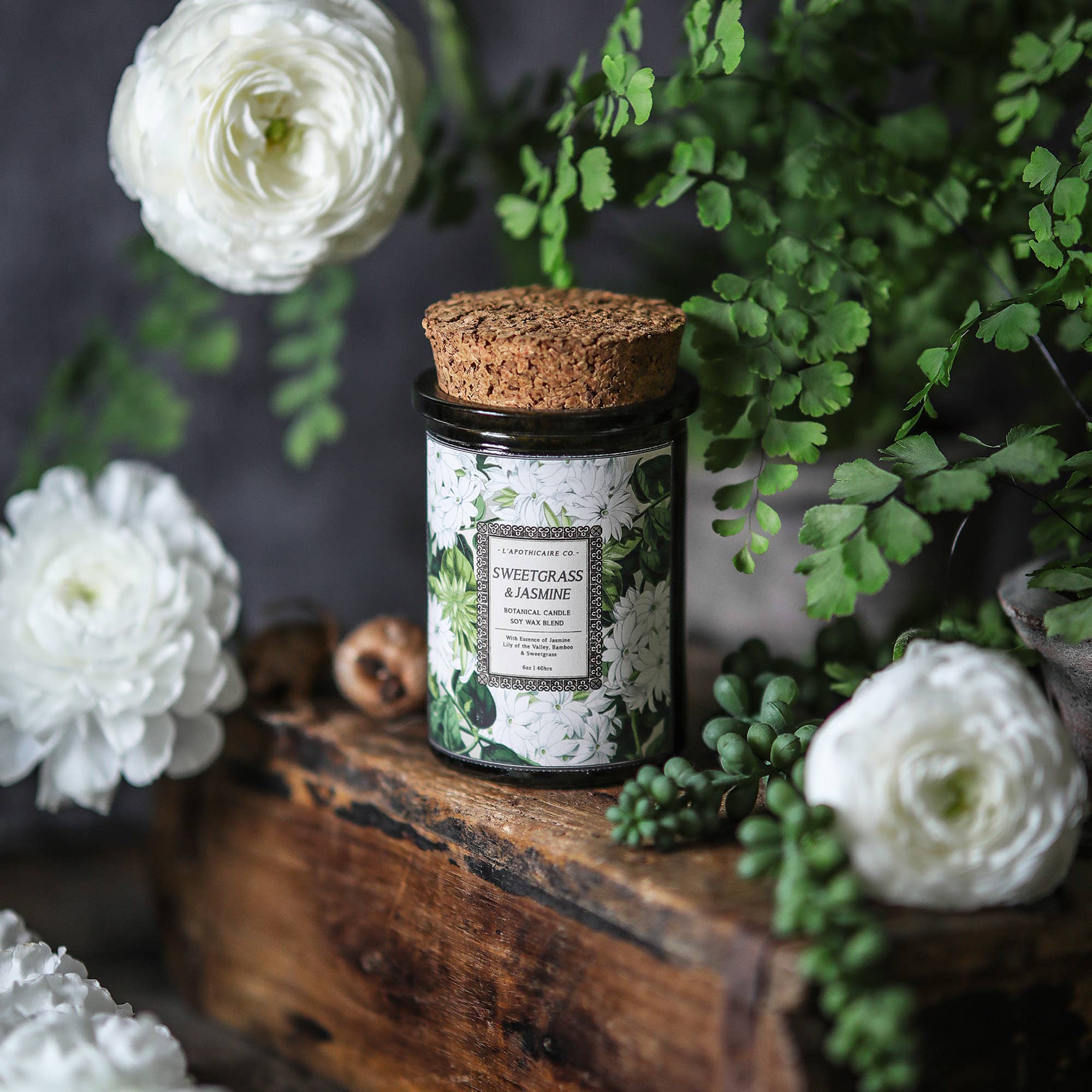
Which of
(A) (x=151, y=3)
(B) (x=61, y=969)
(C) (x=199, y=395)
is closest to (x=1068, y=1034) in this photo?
(B) (x=61, y=969)

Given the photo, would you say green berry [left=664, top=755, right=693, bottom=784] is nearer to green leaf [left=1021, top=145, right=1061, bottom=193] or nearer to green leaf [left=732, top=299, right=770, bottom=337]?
green leaf [left=732, top=299, right=770, bottom=337]

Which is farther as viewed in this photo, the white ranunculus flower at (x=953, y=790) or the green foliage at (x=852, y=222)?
the green foliage at (x=852, y=222)

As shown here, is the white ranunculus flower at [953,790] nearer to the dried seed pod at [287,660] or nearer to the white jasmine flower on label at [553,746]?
the white jasmine flower on label at [553,746]

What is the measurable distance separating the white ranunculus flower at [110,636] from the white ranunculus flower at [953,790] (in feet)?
1.54

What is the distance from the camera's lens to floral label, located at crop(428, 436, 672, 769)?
679 millimetres

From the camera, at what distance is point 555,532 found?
0.68 meters

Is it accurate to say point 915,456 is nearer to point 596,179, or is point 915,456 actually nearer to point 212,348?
point 596,179

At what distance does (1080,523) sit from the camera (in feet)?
2.28

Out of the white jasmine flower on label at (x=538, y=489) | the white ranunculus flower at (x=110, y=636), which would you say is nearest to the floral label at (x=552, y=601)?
the white jasmine flower on label at (x=538, y=489)

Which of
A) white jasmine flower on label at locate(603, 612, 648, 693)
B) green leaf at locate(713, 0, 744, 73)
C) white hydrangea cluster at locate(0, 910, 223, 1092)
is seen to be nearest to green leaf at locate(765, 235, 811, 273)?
green leaf at locate(713, 0, 744, 73)

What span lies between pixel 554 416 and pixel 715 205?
19 centimetres

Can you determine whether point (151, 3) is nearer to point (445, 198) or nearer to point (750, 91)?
point (445, 198)

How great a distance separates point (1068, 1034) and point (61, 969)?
56cm

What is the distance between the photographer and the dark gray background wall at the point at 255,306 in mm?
1143
